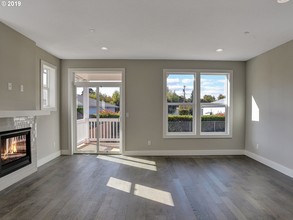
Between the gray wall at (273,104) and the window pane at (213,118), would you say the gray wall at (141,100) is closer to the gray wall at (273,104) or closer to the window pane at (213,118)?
the window pane at (213,118)

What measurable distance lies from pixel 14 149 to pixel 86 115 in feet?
8.19

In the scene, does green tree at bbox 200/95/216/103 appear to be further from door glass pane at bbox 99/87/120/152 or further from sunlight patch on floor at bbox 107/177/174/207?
sunlight patch on floor at bbox 107/177/174/207

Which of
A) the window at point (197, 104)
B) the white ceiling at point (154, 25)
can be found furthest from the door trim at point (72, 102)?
the window at point (197, 104)

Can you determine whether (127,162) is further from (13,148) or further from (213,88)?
(213,88)

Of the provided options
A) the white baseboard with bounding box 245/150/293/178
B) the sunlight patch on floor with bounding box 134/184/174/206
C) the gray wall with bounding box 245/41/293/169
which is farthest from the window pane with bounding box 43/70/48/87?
the white baseboard with bounding box 245/150/293/178

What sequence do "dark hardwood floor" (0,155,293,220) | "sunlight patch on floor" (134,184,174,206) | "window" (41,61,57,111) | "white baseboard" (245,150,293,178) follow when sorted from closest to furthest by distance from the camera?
1. "dark hardwood floor" (0,155,293,220)
2. "sunlight patch on floor" (134,184,174,206)
3. "white baseboard" (245,150,293,178)
4. "window" (41,61,57,111)

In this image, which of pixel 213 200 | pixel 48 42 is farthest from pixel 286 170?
pixel 48 42

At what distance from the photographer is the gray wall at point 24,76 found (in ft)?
11.7

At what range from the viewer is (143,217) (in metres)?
2.64

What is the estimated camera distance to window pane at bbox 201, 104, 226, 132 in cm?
624

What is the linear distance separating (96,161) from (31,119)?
1.84m

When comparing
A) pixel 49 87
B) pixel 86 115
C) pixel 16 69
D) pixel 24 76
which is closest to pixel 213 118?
pixel 86 115

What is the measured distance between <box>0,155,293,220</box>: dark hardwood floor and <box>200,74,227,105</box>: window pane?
77.5 inches

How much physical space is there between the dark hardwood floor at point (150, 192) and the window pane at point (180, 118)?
126 cm
